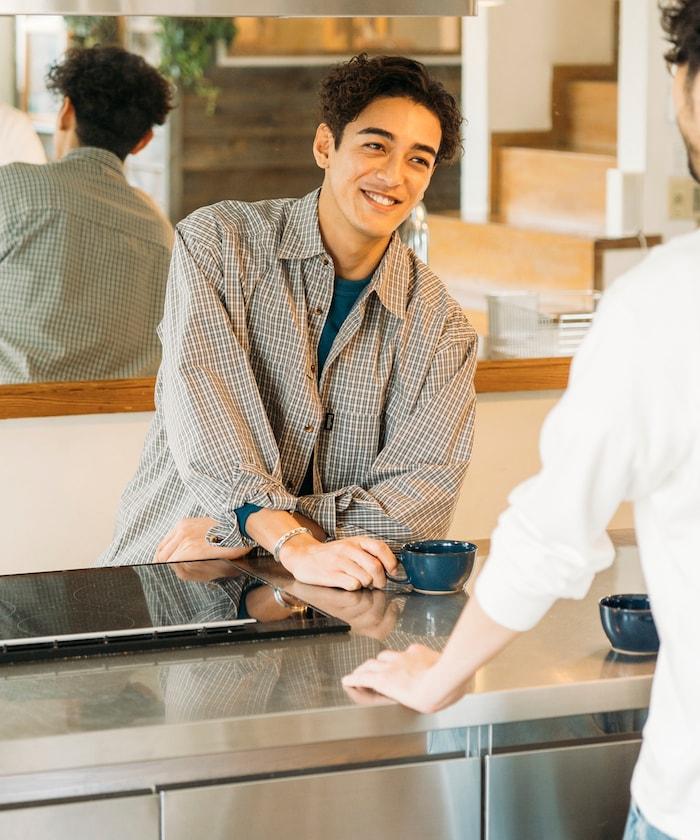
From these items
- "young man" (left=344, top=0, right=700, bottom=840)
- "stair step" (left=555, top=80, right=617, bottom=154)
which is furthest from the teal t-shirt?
"stair step" (left=555, top=80, right=617, bottom=154)

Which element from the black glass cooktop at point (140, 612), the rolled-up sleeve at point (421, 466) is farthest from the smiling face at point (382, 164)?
the black glass cooktop at point (140, 612)

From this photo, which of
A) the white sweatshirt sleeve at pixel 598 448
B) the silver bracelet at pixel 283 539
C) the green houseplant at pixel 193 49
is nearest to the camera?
the white sweatshirt sleeve at pixel 598 448

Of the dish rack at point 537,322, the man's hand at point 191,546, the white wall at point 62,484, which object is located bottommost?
the white wall at point 62,484

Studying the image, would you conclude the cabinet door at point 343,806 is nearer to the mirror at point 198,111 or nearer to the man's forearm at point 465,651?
the man's forearm at point 465,651

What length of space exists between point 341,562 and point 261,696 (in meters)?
0.46

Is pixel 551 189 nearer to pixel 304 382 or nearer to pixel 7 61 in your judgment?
pixel 7 61

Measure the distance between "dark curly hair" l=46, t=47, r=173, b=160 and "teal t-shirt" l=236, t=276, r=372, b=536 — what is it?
108 cm

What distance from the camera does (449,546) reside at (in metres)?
1.83

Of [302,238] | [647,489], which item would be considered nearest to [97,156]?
[302,238]

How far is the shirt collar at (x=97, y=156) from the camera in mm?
3066

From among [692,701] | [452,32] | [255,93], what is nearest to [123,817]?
[692,701]

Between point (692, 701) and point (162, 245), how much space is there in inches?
87.6

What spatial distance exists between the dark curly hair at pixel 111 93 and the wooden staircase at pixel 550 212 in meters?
0.74

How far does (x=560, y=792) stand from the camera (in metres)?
1.49
